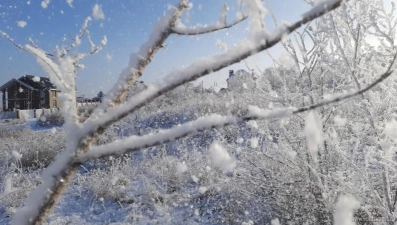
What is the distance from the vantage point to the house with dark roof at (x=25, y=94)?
118 feet

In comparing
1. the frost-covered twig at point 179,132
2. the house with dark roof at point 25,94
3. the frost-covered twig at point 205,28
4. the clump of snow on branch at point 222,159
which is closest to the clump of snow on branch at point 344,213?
the clump of snow on branch at point 222,159

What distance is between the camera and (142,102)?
2.11 feet

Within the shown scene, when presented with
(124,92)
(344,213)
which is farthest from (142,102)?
(344,213)

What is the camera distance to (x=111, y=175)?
16.5ft

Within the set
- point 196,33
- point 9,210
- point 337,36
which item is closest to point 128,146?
point 196,33

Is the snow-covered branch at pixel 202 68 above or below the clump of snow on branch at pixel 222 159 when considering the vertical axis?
above

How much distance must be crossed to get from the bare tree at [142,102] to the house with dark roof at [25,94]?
37.8 meters

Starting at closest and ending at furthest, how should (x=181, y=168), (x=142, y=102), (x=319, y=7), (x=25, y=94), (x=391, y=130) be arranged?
(x=319, y=7)
(x=142, y=102)
(x=391, y=130)
(x=181, y=168)
(x=25, y=94)

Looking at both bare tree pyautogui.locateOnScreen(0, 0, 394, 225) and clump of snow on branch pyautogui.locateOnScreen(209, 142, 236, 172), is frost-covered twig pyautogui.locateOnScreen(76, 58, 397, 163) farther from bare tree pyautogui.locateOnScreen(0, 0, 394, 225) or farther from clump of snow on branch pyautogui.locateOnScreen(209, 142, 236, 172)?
clump of snow on branch pyautogui.locateOnScreen(209, 142, 236, 172)

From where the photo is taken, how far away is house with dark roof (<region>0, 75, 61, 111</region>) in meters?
36.0

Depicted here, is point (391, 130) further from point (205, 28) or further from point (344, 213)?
point (205, 28)

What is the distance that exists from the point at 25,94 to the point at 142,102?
40925 millimetres

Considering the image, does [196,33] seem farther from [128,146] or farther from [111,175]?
[111,175]

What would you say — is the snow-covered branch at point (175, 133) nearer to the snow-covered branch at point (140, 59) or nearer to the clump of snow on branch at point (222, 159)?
the snow-covered branch at point (140, 59)
